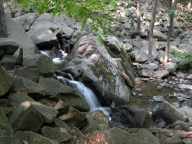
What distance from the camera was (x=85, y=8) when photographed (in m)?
5.18

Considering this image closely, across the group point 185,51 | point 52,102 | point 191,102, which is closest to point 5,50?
point 52,102

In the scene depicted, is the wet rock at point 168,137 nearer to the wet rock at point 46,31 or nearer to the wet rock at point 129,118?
the wet rock at point 129,118

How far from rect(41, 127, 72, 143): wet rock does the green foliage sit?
3653mm

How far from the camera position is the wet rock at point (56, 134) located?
28.6 feet

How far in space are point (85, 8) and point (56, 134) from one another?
13.9 feet

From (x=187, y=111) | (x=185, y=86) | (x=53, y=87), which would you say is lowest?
(x=185, y=86)

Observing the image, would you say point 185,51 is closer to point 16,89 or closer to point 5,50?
point 5,50

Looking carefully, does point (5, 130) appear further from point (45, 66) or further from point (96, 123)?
point (45, 66)

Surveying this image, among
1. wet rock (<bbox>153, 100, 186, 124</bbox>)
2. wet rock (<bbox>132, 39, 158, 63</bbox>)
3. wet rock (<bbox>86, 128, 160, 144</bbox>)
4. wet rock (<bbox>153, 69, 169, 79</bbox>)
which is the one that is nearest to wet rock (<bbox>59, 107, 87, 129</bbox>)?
wet rock (<bbox>86, 128, 160, 144</bbox>)

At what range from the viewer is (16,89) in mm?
10164

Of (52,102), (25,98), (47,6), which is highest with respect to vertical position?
(47,6)

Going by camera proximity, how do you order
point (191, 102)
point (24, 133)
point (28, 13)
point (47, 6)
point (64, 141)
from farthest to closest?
point (28, 13) < point (191, 102) < point (64, 141) < point (24, 133) < point (47, 6)

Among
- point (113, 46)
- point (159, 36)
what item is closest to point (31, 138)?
point (113, 46)

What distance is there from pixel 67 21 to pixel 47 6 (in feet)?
68.7
